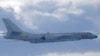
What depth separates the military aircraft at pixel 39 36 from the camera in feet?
492

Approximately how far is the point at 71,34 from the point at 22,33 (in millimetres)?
26567

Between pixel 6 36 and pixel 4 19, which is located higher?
pixel 4 19

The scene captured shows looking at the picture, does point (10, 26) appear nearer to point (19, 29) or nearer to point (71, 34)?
point (19, 29)

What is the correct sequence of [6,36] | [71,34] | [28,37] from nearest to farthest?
[6,36], [28,37], [71,34]

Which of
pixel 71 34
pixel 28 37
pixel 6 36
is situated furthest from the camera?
pixel 71 34

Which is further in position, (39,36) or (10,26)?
(39,36)

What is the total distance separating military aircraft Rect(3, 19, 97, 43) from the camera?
492ft

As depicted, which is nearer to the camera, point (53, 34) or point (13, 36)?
point (13, 36)

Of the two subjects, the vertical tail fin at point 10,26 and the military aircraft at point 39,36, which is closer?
the military aircraft at point 39,36

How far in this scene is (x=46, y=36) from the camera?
159m

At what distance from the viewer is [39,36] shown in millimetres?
157750

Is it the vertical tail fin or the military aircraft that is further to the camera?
the vertical tail fin

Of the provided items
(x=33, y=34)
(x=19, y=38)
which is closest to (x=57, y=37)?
(x=33, y=34)

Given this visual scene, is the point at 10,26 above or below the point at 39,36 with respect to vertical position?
above
